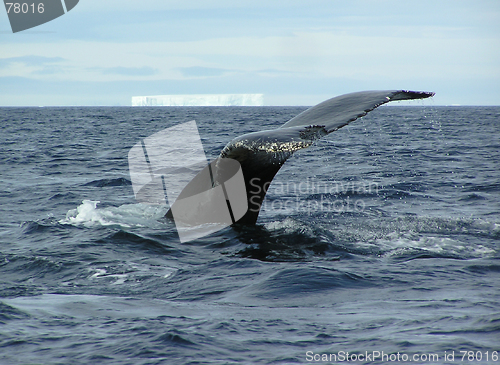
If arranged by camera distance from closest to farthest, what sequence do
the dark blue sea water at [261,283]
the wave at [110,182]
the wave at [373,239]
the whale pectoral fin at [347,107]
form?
1. the dark blue sea water at [261,283]
2. the whale pectoral fin at [347,107]
3. the wave at [373,239]
4. the wave at [110,182]

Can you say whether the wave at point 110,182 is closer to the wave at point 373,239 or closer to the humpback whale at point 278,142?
the wave at point 373,239

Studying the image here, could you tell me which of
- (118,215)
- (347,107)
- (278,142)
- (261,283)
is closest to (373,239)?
(347,107)

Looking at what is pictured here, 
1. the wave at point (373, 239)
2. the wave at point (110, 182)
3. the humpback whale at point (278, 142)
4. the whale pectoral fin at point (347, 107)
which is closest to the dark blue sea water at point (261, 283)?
the wave at point (373, 239)

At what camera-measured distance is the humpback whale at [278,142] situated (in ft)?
14.1

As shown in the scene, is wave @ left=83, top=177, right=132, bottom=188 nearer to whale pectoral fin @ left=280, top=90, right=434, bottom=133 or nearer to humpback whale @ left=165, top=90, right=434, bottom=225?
humpback whale @ left=165, top=90, right=434, bottom=225

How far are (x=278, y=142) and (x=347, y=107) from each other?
927 mm

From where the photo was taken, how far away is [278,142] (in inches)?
168

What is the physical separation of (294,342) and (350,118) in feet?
7.05

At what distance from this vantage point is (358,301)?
3.94 m

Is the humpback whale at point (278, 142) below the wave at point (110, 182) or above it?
above

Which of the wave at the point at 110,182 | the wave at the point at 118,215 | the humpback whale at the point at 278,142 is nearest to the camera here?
the humpback whale at the point at 278,142

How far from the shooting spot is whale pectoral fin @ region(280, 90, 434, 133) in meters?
4.47

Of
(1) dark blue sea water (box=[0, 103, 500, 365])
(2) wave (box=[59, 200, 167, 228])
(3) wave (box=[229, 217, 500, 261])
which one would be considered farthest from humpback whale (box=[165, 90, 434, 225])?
(2) wave (box=[59, 200, 167, 228])

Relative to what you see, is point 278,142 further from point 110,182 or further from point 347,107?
point 110,182
